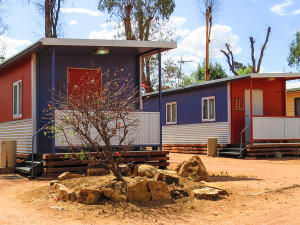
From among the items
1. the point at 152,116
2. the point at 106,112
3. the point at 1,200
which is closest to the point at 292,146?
the point at 152,116

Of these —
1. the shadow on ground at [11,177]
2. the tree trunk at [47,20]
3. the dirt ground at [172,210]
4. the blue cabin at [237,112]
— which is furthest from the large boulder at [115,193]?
the tree trunk at [47,20]

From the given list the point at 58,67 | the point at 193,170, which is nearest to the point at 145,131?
the point at 193,170

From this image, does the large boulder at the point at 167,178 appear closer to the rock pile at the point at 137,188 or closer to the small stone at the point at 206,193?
the rock pile at the point at 137,188

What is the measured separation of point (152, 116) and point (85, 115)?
14.3 ft

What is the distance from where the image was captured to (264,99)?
18828 mm

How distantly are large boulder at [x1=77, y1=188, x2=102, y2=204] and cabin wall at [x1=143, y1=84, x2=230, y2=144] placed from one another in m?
9.94

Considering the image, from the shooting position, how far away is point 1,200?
7.99 m

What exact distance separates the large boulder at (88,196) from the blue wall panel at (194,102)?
10.5m

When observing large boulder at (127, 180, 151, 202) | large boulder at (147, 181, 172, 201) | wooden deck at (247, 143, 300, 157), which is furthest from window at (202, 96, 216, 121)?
large boulder at (127, 180, 151, 202)

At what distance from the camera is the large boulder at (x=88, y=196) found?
7219mm

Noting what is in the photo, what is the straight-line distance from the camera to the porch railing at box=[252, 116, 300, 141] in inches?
661

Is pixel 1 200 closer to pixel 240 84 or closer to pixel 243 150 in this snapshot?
pixel 243 150

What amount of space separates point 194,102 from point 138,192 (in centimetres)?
1297

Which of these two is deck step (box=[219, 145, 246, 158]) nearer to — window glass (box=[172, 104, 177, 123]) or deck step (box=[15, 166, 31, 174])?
window glass (box=[172, 104, 177, 123])
